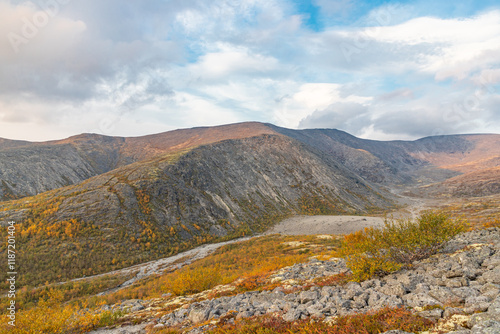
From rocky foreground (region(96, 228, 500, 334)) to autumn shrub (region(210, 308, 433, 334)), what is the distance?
1.17 ft

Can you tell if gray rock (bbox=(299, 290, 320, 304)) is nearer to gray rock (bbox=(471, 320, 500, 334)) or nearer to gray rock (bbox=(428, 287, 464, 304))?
gray rock (bbox=(428, 287, 464, 304))

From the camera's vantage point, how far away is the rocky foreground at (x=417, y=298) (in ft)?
17.9

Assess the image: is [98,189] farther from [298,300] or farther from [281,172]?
[281,172]

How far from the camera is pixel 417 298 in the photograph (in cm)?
698

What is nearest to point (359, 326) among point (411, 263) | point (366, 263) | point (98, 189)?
point (366, 263)

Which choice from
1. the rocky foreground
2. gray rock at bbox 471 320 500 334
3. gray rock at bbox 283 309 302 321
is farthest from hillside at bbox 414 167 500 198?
gray rock at bbox 283 309 302 321

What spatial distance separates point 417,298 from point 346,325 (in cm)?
266

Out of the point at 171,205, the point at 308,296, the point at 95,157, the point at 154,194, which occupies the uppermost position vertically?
the point at 95,157

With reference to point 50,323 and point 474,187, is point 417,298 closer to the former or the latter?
point 50,323

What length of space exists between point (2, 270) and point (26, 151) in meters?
79.7

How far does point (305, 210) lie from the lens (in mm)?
74500

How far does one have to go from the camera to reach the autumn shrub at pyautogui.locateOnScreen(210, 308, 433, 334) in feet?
19.1

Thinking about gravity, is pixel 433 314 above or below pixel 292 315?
above

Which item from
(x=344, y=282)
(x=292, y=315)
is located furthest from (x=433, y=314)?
(x=344, y=282)
